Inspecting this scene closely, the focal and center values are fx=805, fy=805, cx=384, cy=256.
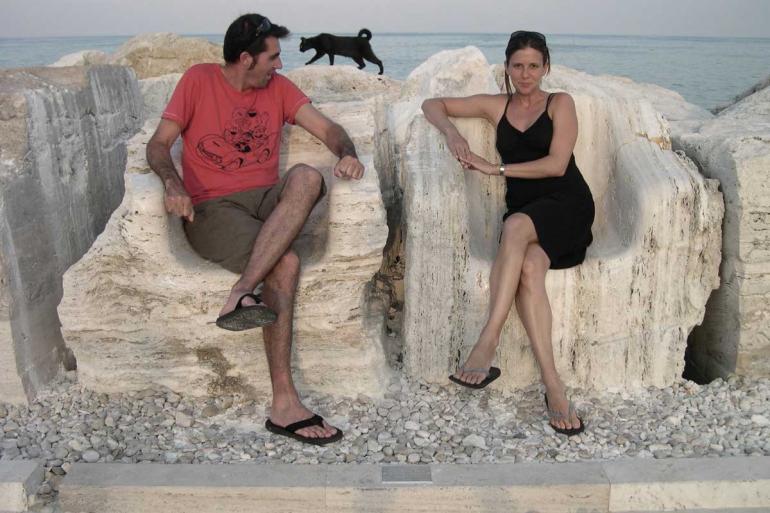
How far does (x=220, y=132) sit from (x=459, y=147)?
115cm

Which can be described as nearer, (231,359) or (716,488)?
(716,488)

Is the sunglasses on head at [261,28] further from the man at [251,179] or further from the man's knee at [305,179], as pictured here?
the man's knee at [305,179]

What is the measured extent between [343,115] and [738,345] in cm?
234

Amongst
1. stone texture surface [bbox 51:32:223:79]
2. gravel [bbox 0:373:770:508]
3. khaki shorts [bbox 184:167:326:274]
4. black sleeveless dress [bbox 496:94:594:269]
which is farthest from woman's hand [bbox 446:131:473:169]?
stone texture surface [bbox 51:32:223:79]

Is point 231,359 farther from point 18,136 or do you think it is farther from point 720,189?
point 720,189

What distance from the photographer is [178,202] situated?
3359 millimetres

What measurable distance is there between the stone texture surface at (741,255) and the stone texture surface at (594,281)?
11 centimetres

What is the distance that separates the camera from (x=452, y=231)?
12.7 ft

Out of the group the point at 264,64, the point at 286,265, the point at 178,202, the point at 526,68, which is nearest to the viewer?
the point at 178,202

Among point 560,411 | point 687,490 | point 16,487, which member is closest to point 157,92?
point 16,487

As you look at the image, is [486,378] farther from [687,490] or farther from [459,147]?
[459,147]

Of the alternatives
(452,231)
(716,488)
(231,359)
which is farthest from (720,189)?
(231,359)

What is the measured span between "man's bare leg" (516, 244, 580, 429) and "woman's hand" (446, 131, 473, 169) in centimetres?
58

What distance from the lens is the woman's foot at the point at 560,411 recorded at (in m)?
3.53
